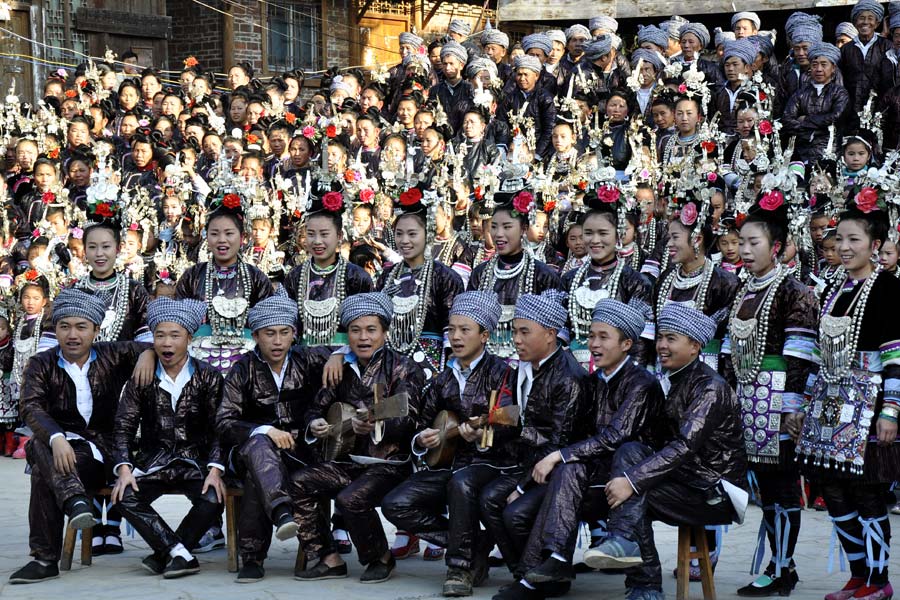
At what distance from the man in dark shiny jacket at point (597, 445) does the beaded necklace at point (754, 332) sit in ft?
1.58

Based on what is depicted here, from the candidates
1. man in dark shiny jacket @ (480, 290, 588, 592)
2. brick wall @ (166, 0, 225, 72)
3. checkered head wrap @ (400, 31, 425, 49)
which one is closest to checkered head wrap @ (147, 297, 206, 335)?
man in dark shiny jacket @ (480, 290, 588, 592)

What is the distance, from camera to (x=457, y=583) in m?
5.33

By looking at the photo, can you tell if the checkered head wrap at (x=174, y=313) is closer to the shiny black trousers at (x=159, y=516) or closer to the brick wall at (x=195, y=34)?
the shiny black trousers at (x=159, y=516)

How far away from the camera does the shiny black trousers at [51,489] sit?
225 inches

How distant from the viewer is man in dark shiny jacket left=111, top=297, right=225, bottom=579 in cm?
583

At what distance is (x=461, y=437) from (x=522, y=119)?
7.43 m

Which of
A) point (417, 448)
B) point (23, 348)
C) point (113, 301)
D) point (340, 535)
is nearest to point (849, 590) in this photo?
point (417, 448)

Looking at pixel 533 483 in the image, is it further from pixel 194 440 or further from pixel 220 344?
pixel 220 344

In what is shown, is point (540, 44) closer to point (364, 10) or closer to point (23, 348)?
point (23, 348)

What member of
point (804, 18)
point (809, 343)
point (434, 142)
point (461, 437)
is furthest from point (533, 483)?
point (804, 18)

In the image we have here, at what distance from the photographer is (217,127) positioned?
1413 centimetres

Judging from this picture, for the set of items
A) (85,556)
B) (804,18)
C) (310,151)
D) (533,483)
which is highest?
(804,18)

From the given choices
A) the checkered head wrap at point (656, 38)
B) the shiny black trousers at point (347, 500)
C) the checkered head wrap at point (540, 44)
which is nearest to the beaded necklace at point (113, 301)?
the shiny black trousers at point (347, 500)

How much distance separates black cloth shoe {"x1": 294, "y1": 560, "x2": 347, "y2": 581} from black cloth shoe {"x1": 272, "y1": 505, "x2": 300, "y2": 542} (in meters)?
0.23
